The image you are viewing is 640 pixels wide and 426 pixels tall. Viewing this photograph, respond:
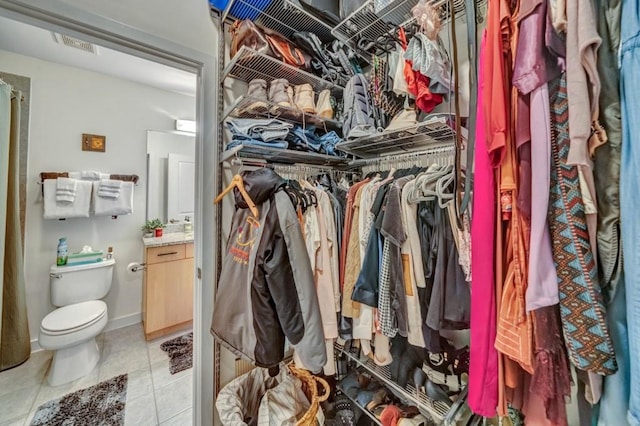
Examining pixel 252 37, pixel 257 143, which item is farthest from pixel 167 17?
pixel 257 143

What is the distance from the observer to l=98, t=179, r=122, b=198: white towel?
7.47 feet

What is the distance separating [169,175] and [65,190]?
0.86m

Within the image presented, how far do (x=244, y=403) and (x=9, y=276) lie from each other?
204cm

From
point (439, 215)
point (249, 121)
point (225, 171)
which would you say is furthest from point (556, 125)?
point (225, 171)

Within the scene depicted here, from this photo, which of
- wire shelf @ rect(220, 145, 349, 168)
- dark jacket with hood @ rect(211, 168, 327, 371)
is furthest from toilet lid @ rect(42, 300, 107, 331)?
wire shelf @ rect(220, 145, 349, 168)

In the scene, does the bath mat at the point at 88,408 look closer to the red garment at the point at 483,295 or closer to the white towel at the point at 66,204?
the white towel at the point at 66,204

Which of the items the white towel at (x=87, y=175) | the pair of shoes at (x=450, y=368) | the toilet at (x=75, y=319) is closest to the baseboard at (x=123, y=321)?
the toilet at (x=75, y=319)

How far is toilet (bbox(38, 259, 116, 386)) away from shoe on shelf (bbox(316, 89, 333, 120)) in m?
2.27

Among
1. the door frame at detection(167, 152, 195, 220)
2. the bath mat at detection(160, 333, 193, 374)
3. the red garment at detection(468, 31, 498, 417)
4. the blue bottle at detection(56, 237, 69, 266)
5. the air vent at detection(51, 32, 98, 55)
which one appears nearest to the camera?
the red garment at detection(468, 31, 498, 417)

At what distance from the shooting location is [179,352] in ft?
7.18

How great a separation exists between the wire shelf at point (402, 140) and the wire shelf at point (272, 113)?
0.68 feet

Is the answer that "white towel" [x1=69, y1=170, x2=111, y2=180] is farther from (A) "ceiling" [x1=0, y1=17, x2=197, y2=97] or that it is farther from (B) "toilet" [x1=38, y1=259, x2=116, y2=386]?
(A) "ceiling" [x1=0, y1=17, x2=197, y2=97]

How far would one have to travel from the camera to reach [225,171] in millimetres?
1410

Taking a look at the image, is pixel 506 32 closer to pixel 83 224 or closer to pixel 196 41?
pixel 196 41
